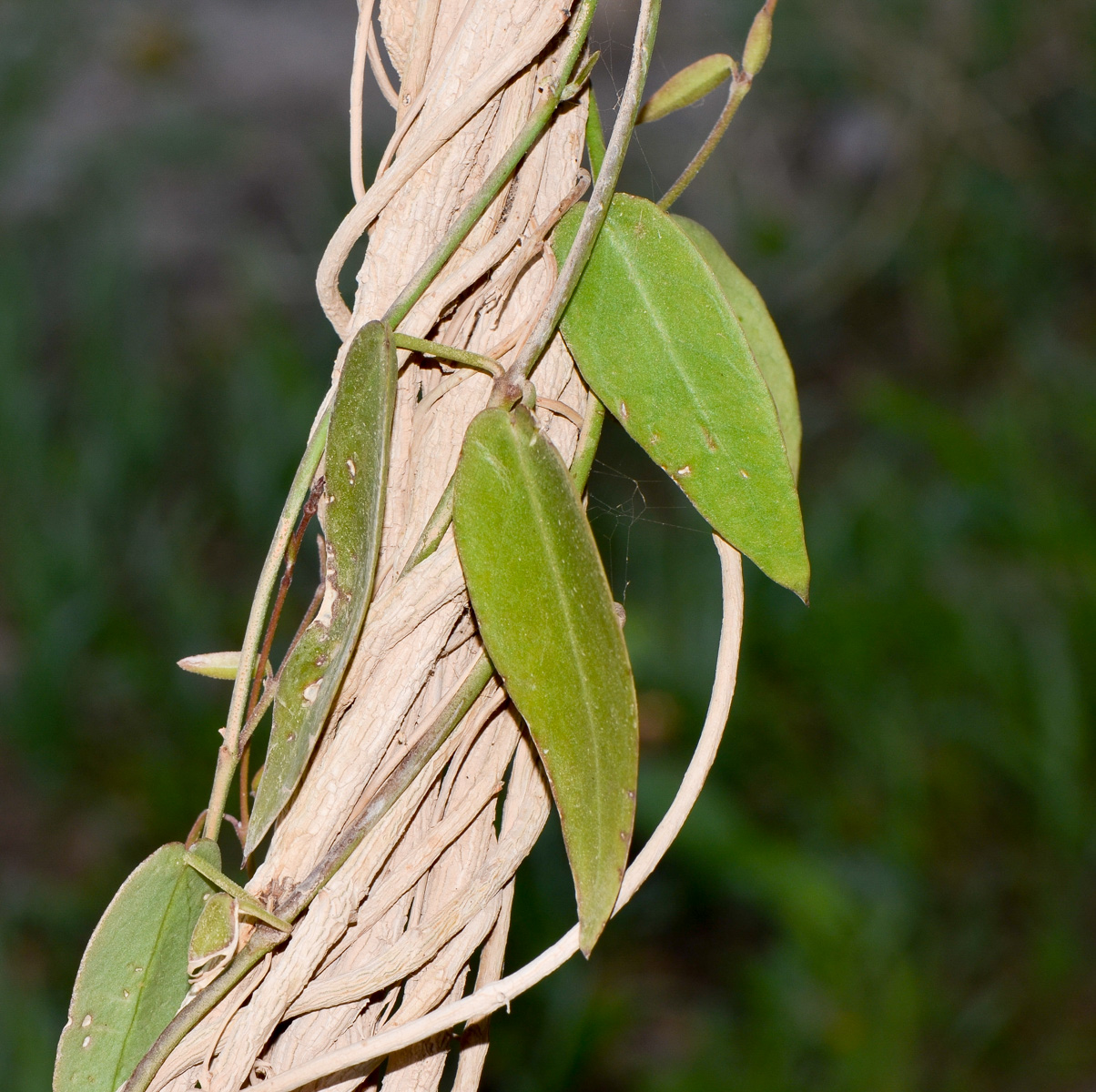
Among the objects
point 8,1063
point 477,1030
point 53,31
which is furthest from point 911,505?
point 53,31

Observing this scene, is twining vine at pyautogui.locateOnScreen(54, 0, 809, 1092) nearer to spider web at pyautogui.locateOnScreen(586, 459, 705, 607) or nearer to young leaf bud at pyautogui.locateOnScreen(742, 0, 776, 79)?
young leaf bud at pyautogui.locateOnScreen(742, 0, 776, 79)

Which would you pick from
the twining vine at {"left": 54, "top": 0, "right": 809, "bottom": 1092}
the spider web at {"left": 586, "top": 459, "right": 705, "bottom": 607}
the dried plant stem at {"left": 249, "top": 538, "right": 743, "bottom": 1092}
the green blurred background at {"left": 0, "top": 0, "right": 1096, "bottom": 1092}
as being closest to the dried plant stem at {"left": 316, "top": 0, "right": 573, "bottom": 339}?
the twining vine at {"left": 54, "top": 0, "right": 809, "bottom": 1092}

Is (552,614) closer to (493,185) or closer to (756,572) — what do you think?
(493,185)

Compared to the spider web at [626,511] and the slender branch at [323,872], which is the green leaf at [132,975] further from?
the spider web at [626,511]

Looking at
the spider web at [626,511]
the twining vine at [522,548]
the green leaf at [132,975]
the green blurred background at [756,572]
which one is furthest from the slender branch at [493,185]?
the spider web at [626,511]

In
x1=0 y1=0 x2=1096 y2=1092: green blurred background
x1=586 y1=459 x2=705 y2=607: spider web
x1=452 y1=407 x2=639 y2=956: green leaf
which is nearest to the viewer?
x1=452 y1=407 x2=639 y2=956: green leaf

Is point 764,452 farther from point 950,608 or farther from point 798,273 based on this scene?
point 798,273

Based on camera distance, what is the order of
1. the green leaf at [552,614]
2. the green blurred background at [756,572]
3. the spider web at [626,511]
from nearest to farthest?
1. the green leaf at [552,614]
2. the green blurred background at [756,572]
3. the spider web at [626,511]
